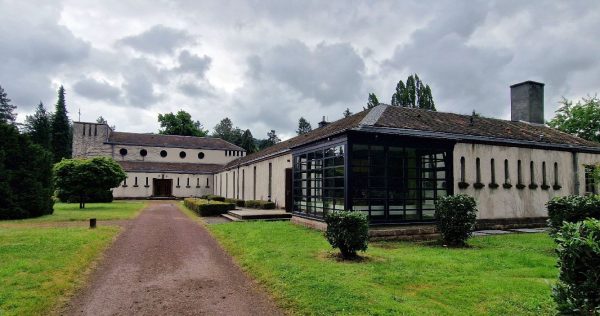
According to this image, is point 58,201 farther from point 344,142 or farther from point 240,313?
point 240,313

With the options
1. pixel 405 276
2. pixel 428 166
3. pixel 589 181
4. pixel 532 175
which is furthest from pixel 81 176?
pixel 589 181

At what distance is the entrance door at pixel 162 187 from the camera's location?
154 ft

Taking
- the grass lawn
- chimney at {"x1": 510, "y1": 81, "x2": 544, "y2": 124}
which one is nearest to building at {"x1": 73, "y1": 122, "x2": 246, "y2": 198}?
chimney at {"x1": 510, "y1": 81, "x2": 544, "y2": 124}

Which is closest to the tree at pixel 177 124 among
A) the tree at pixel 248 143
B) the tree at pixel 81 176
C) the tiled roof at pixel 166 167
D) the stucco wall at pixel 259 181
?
the tree at pixel 248 143

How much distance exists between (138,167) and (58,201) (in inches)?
413

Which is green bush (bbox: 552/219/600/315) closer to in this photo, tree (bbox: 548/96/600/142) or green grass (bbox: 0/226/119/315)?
green grass (bbox: 0/226/119/315)

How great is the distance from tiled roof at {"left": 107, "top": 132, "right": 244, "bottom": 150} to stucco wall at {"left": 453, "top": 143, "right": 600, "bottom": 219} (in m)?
42.6

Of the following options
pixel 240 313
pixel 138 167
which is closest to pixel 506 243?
pixel 240 313

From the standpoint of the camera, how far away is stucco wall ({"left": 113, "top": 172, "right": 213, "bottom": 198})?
147 ft

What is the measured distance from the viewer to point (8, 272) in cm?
736

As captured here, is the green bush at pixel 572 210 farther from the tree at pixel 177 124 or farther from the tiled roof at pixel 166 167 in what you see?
the tree at pixel 177 124

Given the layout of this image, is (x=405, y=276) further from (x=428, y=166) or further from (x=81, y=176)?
(x=81, y=176)

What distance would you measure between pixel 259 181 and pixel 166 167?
25098mm

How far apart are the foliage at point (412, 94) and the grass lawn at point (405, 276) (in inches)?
1382
